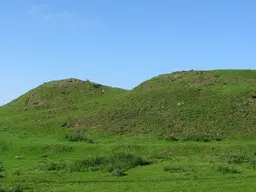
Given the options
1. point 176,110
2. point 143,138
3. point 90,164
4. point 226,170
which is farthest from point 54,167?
point 176,110

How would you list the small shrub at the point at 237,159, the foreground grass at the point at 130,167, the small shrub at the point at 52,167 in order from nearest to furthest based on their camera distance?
the foreground grass at the point at 130,167 < the small shrub at the point at 52,167 < the small shrub at the point at 237,159

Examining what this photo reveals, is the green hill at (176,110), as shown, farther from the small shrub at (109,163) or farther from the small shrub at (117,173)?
the small shrub at (117,173)

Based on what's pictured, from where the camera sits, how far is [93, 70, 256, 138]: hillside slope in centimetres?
4594

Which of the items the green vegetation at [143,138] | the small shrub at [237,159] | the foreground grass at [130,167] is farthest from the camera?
the small shrub at [237,159]

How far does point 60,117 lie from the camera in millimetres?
57781

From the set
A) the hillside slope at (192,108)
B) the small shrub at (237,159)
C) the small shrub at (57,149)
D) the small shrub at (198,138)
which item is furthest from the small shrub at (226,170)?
the hillside slope at (192,108)

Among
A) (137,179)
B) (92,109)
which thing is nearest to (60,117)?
(92,109)

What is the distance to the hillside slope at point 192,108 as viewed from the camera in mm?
45938

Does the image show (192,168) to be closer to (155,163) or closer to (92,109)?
(155,163)

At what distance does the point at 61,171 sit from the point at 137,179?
20.1 feet

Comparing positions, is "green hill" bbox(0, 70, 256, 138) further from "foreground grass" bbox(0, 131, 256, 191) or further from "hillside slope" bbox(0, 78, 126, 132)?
"foreground grass" bbox(0, 131, 256, 191)

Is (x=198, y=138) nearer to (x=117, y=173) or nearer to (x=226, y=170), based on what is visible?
(x=226, y=170)

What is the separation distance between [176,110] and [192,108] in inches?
87.0

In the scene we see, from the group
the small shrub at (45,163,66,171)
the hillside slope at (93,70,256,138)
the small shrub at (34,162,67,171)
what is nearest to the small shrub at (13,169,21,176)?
the small shrub at (34,162,67,171)
